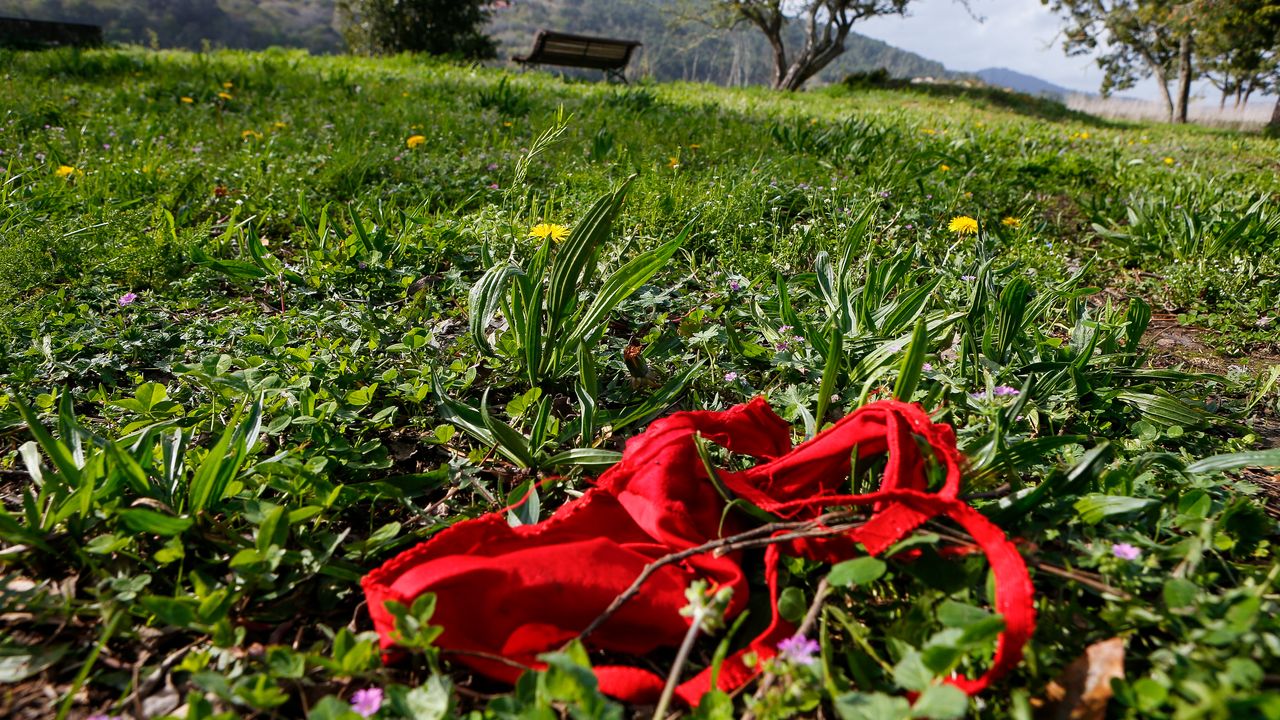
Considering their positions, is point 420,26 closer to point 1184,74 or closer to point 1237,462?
point 1237,462

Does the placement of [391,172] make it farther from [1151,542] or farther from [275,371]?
[1151,542]

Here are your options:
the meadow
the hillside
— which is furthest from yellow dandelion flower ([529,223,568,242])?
the hillside

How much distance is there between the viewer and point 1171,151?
6285mm

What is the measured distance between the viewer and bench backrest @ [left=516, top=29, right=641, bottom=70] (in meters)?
13.7

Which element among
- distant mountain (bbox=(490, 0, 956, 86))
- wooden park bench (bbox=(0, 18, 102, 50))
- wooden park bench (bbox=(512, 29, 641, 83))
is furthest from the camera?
distant mountain (bbox=(490, 0, 956, 86))

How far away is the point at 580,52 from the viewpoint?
46.9ft

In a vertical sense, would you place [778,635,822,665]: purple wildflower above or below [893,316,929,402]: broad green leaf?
below

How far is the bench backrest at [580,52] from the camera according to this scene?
45.0 feet

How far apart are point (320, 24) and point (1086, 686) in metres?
141

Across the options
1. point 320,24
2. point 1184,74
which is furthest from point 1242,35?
point 320,24

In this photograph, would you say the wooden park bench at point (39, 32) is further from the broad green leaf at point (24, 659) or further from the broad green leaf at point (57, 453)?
the broad green leaf at point (24, 659)

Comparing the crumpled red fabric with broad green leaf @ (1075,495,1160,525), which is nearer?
the crumpled red fabric

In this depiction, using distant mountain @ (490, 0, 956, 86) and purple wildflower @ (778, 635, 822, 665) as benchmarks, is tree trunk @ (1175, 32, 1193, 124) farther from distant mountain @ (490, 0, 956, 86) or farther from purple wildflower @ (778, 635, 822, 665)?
distant mountain @ (490, 0, 956, 86)

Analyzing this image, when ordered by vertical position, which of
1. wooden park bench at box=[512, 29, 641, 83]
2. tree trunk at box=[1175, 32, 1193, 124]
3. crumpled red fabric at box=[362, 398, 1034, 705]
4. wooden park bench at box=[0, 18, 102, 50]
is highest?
tree trunk at box=[1175, 32, 1193, 124]
